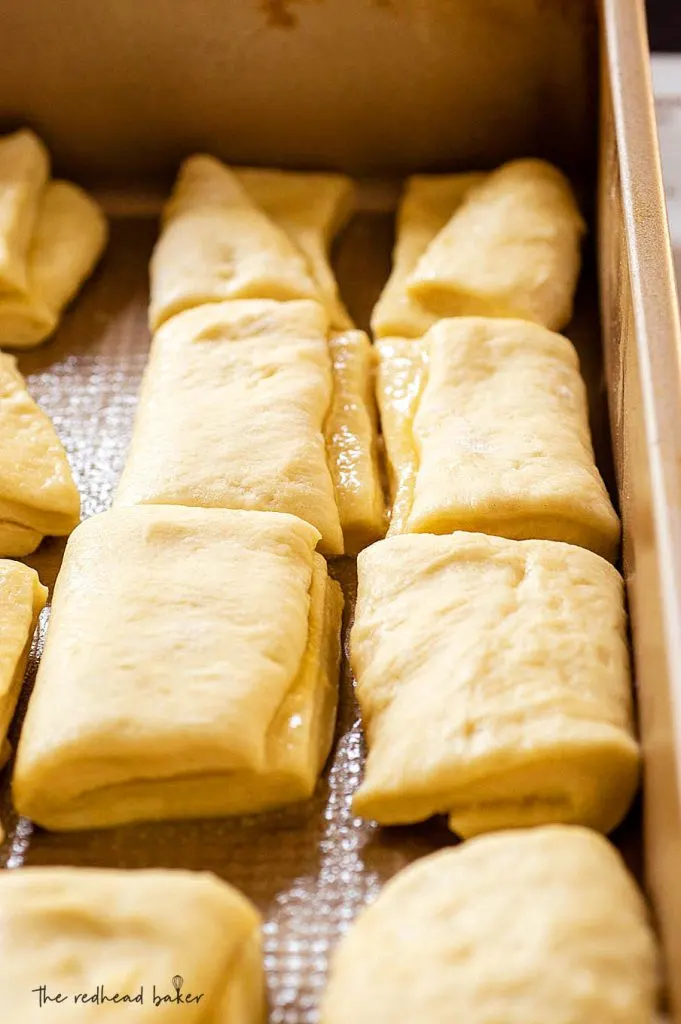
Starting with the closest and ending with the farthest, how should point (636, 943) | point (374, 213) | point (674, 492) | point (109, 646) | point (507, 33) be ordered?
point (636, 943)
point (674, 492)
point (109, 646)
point (507, 33)
point (374, 213)

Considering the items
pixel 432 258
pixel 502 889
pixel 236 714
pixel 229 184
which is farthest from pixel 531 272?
pixel 502 889

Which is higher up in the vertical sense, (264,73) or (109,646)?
(264,73)

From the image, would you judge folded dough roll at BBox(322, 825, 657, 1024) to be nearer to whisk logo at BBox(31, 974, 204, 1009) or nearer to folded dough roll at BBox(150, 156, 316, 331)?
whisk logo at BBox(31, 974, 204, 1009)

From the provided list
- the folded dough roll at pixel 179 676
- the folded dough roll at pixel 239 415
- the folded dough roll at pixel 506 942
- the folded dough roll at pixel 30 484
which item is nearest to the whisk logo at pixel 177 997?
the folded dough roll at pixel 506 942

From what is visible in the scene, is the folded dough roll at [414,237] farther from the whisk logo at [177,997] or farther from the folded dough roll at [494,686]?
the whisk logo at [177,997]

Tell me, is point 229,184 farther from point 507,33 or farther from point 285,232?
point 507,33

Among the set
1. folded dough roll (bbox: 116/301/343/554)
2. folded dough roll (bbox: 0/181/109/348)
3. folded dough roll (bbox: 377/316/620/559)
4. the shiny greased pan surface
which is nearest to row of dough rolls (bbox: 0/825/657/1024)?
the shiny greased pan surface
